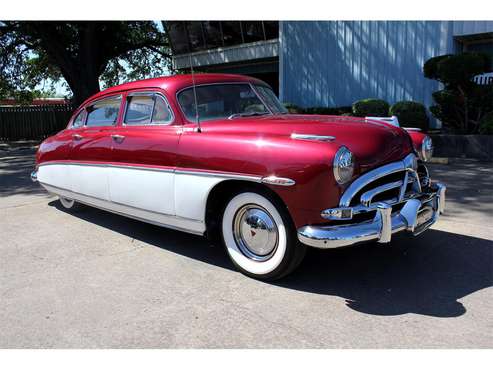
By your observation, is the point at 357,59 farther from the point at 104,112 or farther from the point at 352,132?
the point at 352,132

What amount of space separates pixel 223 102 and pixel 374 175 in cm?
177

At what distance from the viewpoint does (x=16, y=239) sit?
5.11 m

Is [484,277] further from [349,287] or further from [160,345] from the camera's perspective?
[160,345]

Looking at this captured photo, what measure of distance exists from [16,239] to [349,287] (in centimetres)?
362

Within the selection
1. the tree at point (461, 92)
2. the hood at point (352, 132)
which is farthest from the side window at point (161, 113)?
the tree at point (461, 92)

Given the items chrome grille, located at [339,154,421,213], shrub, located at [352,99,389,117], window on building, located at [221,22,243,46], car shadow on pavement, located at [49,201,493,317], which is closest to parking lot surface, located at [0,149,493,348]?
car shadow on pavement, located at [49,201,493,317]

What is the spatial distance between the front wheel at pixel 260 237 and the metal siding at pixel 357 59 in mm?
10587

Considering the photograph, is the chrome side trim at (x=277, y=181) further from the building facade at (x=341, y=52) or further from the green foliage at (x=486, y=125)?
the building facade at (x=341, y=52)

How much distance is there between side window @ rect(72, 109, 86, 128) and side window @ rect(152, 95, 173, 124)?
1642mm

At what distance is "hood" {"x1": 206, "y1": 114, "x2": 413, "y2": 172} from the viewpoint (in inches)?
137

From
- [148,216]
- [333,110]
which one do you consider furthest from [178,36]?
[148,216]

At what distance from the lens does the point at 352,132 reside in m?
3.61

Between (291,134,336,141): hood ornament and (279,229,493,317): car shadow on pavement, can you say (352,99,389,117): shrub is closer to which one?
(279,229,493,317): car shadow on pavement

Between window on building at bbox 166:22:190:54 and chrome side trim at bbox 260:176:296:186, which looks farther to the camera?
window on building at bbox 166:22:190:54
